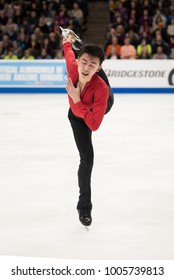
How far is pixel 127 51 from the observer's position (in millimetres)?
15867

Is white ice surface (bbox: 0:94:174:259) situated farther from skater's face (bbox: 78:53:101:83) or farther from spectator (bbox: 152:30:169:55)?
spectator (bbox: 152:30:169:55)

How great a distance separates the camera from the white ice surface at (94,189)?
4664mm

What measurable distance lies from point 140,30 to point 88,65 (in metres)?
13.5

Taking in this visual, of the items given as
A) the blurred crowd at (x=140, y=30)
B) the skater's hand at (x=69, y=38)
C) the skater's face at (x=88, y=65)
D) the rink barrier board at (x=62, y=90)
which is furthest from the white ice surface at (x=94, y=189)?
the blurred crowd at (x=140, y=30)

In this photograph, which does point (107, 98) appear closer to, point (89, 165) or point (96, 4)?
point (89, 165)

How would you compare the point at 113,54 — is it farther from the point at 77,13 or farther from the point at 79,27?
the point at 77,13

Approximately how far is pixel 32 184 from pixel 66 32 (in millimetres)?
2060

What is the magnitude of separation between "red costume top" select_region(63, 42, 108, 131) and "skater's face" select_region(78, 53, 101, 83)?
104mm

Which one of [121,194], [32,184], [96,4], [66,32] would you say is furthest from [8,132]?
[96,4]

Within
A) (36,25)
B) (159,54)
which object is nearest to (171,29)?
(159,54)

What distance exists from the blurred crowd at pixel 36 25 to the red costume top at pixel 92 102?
37.2ft

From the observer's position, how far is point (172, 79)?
584 inches

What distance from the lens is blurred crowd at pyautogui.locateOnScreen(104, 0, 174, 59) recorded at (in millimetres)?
15914

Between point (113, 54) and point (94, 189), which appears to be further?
point (113, 54)
